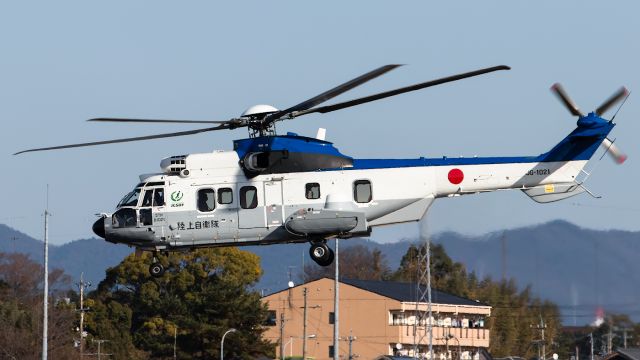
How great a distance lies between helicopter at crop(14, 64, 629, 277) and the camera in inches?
1788

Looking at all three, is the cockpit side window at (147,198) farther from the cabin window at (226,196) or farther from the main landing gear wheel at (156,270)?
the cabin window at (226,196)

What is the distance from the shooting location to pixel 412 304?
378ft

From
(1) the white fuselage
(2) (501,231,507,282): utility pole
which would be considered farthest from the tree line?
(1) the white fuselage

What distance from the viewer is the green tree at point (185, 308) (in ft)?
352

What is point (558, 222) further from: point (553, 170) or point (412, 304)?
point (412, 304)

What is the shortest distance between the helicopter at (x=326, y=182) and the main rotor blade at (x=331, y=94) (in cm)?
9

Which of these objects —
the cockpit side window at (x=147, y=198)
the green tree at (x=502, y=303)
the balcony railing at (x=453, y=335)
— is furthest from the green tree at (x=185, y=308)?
the cockpit side window at (x=147, y=198)

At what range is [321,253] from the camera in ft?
150

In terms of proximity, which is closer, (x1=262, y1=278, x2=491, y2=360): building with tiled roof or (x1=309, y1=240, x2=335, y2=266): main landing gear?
(x1=309, y1=240, x2=335, y2=266): main landing gear

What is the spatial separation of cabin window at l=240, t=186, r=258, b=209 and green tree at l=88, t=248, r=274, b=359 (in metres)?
61.4

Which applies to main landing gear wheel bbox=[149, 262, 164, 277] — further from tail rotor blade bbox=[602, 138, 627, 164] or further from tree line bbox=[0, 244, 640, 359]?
tree line bbox=[0, 244, 640, 359]

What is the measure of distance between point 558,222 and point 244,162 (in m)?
10.7

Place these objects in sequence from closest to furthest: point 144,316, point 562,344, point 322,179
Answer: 1. point 322,179
2. point 144,316
3. point 562,344

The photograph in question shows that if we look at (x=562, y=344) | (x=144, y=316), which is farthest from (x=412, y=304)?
(x=562, y=344)
